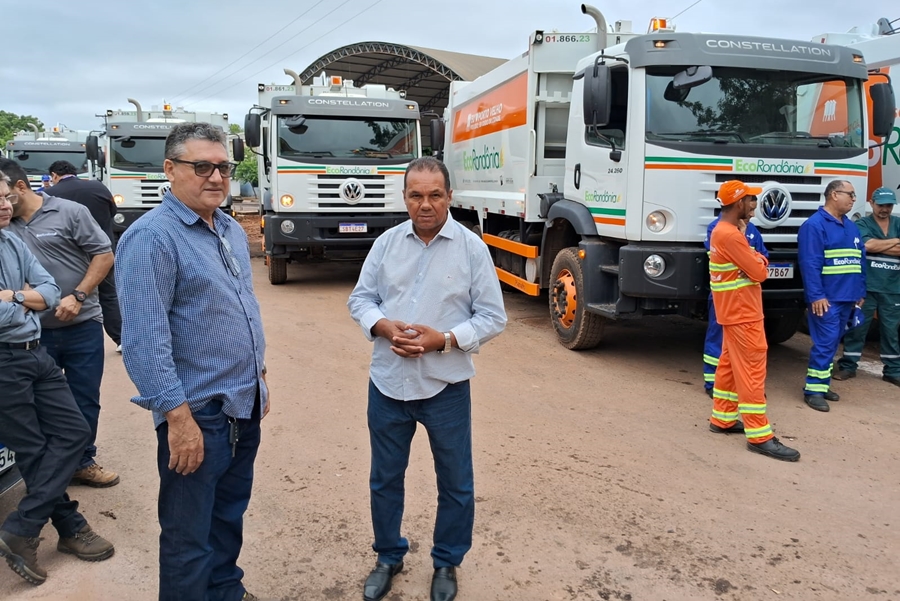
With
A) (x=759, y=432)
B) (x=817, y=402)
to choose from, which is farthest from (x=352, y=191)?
(x=759, y=432)

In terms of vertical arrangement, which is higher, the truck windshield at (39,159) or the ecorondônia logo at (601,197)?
the truck windshield at (39,159)

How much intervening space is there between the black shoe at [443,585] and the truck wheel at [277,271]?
27.6 ft

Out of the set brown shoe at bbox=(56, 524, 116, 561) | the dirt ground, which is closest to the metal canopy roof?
the dirt ground

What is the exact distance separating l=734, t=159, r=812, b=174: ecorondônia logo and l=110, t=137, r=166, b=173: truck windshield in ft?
34.7

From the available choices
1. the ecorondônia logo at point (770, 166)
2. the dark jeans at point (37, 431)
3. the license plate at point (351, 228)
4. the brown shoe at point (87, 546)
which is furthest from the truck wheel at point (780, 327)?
the dark jeans at point (37, 431)

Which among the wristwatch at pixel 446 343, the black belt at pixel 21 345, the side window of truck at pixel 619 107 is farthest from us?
the side window of truck at pixel 619 107

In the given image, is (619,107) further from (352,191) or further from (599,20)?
(352,191)

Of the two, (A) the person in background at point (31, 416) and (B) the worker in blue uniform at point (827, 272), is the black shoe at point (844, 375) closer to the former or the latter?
(B) the worker in blue uniform at point (827, 272)

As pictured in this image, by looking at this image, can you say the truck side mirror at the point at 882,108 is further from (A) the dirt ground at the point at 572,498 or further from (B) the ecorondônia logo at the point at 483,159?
(B) the ecorondônia logo at the point at 483,159

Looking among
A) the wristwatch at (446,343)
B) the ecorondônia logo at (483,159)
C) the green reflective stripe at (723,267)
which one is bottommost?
the wristwatch at (446,343)

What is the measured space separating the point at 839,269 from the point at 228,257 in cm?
461

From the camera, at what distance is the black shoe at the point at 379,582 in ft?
8.97

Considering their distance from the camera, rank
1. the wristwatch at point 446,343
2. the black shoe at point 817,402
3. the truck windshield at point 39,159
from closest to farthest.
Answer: the wristwatch at point 446,343, the black shoe at point 817,402, the truck windshield at point 39,159

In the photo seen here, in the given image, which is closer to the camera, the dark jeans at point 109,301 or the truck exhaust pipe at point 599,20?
the dark jeans at point 109,301
